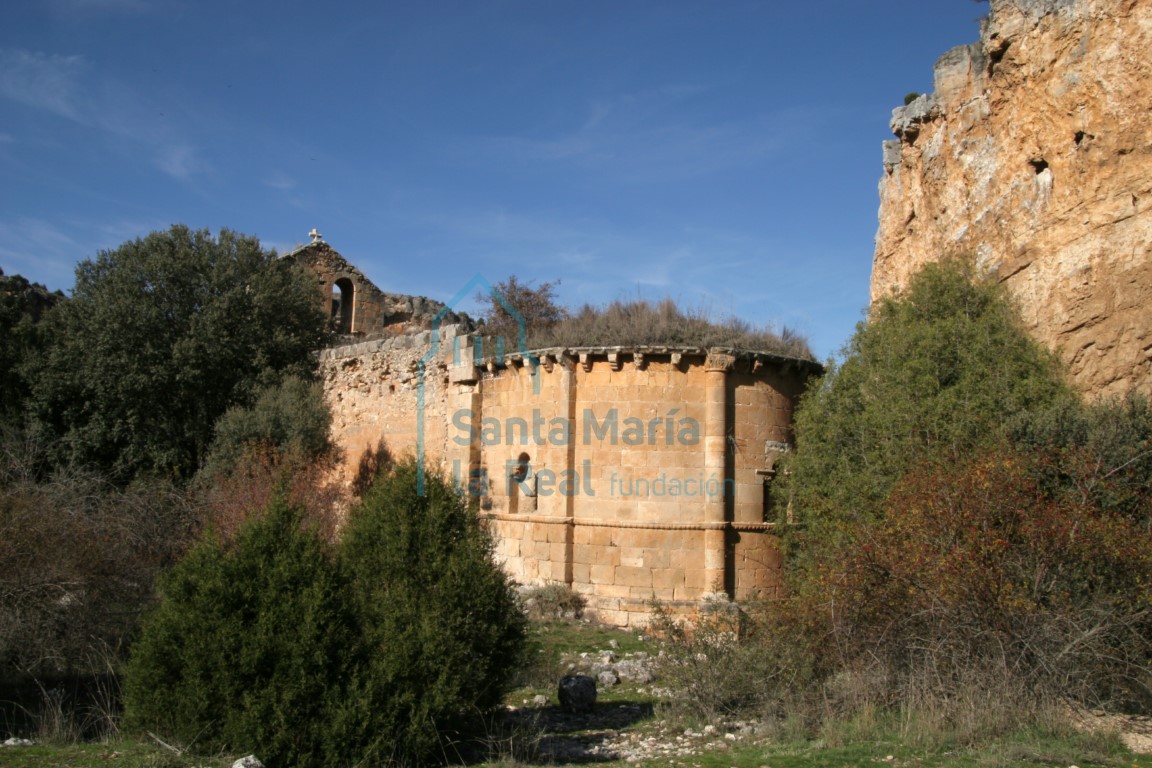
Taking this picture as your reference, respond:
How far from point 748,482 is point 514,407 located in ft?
13.3

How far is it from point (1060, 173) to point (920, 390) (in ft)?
9.77

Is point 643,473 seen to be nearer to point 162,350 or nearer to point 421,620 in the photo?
point 421,620

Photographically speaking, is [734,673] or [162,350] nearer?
[734,673]

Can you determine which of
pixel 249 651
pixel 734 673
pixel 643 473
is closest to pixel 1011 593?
pixel 734 673

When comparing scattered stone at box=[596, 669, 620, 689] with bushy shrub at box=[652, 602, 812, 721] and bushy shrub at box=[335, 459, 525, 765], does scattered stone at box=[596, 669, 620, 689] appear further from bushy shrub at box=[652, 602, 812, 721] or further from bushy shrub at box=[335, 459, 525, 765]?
bushy shrub at box=[335, 459, 525, 765]

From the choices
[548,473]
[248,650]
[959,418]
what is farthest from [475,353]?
[248,650]

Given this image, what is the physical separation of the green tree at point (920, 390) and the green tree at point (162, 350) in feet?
40.2

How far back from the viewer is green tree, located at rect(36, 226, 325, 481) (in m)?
18.8

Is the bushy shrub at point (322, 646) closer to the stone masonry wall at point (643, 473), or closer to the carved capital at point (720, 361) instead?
the stone masonry wall at point (643, 473)

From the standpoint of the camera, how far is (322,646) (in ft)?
22.9

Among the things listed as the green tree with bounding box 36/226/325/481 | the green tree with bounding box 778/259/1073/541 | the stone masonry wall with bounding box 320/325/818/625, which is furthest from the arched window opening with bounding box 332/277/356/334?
the green tree with bounding box 778/259/1073/541

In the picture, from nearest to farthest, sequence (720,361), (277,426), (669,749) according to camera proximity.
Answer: (669,749) → (720,361) → (277,426)

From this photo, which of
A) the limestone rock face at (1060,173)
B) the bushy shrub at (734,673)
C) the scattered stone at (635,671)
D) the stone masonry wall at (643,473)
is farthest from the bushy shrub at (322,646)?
the limestone rock face at (1060,173)

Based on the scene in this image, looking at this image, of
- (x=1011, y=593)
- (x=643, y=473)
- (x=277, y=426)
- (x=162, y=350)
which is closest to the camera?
(x=1011, y=593)
